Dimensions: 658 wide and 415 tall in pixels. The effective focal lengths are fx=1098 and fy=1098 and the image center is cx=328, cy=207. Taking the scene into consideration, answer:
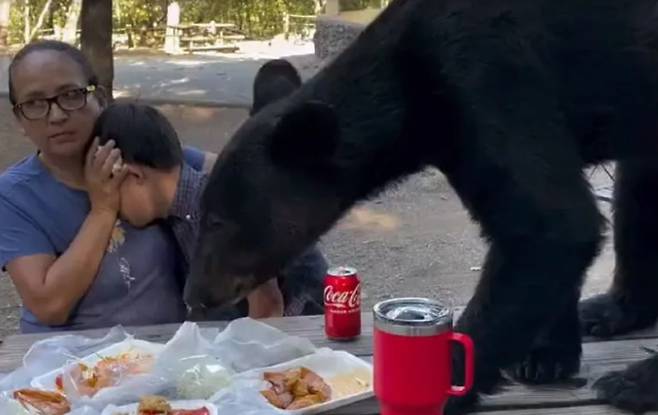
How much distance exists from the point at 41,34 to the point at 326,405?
16.7 meters

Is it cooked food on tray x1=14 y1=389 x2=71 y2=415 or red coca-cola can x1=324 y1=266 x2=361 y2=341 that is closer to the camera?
cooked food on tray x1=14 y1=389 x2=71 y2=415

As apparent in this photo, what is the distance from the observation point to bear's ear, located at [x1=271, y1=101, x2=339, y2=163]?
224 centimetres

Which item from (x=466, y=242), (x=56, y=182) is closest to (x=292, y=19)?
(x=466, y=242)

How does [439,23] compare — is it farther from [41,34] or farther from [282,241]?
[41,34]

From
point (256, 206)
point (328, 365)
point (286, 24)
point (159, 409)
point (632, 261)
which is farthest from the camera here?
point (286, 24)

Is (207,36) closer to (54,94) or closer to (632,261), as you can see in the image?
(54,94)

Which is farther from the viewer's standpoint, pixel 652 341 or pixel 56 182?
pixel 56 182

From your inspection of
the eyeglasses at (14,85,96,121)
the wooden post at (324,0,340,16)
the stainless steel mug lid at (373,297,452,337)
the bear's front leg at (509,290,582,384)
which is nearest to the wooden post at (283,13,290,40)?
the wooden post at (324,0,340,16)

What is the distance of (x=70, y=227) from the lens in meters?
2.77

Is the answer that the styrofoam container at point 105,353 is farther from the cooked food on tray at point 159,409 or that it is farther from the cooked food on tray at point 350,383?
the cooked food on tray at point 350,383

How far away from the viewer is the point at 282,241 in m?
2.50

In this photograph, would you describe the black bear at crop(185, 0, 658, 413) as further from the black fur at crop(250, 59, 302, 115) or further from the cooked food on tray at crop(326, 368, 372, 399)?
the cooked food on tray at crop(326, 368, 372, 399)

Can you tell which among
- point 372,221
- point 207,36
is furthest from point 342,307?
point 207,36

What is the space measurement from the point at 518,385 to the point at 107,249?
1.08 meters
